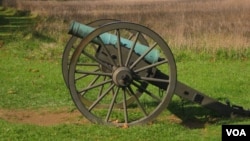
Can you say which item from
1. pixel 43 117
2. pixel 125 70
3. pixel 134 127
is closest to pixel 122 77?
pixel 125 70

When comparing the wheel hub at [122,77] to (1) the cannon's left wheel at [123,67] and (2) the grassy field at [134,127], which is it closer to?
(1) the cannon's left wheel at [123,67]

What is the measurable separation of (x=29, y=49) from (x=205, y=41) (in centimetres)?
558

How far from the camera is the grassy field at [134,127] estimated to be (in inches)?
311

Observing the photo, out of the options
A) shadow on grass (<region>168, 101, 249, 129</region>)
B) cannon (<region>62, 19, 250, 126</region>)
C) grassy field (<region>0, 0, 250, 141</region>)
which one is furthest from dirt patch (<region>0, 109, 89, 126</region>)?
shadow on grass (<region>168, 101, 249, 129</region>)

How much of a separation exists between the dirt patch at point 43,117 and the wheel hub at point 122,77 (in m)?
0.98

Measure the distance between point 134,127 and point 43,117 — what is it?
2.04 metres

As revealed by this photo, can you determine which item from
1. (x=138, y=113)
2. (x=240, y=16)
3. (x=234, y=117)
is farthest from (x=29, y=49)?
(x=240, y=16)

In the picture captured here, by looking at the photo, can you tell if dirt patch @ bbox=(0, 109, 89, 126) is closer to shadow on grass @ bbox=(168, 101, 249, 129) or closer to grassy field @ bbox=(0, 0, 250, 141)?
grassy field @ bbox=(0, 0, 250, 141)

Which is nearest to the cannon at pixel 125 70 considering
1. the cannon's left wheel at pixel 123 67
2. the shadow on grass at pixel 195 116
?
the cannon's left wheel at pixel 123 67

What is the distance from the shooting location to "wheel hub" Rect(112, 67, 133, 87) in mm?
8242

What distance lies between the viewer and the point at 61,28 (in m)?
21.0

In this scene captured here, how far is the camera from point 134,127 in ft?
26.5

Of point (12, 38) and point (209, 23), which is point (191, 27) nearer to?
point (209, 23)

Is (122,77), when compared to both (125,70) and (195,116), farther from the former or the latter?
(195,116)
